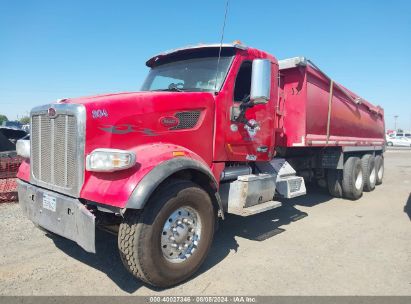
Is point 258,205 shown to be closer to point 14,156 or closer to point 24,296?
point 24,296

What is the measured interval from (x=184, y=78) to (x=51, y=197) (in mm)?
2332

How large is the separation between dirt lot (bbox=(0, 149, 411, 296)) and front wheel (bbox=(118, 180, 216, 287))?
215 mm

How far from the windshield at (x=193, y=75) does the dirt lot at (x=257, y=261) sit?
2.25m

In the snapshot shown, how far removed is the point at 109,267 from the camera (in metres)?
3.98

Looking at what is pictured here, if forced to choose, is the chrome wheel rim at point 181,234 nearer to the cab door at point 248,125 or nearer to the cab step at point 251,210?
the cab step at point 251,210

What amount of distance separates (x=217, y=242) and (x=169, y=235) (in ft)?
4.98

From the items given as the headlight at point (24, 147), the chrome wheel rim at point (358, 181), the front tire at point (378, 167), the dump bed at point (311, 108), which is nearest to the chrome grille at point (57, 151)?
the headlight at point (24, 147)

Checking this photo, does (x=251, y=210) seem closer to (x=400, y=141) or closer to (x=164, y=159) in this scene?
(x=164, y=159)

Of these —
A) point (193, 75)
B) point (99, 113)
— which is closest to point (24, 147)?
point (99, 113)

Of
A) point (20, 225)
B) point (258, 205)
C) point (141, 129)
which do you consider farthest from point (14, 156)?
point (258, 205)

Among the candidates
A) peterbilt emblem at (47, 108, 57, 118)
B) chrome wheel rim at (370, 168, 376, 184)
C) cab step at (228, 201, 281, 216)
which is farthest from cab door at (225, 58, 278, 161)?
chrome wheel rim at (370, 168, 376, 184)

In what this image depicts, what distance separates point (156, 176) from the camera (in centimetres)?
327

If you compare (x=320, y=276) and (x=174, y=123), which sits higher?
(x=174, y=123)

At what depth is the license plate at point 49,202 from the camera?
3.53 m
